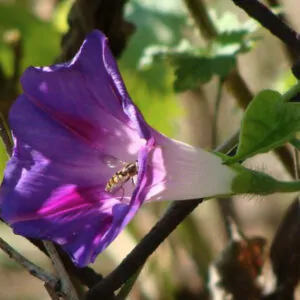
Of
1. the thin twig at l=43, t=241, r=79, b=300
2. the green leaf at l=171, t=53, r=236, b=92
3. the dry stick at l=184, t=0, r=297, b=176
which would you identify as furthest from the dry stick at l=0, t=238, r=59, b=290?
the dry stick at l=184, t=0, r=297, b=176

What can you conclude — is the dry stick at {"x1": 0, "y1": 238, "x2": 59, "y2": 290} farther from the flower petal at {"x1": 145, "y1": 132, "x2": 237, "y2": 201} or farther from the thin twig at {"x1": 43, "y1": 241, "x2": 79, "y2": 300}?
the flower petal at {"x1": 145, "y1": 132, "x2": 237, "y2": 201}

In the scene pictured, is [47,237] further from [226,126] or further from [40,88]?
[226,126]

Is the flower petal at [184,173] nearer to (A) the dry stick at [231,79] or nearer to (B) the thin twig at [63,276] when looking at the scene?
(B) the thin twig at [63,276]

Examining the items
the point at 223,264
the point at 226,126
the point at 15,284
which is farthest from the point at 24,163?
the point at 15,284

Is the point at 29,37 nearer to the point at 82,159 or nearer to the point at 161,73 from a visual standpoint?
the point at 161,73

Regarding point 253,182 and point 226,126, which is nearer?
point 253,182

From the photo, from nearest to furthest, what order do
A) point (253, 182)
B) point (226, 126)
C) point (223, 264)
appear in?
point (253, 182) < point (223, 264) < point (226, 126)
